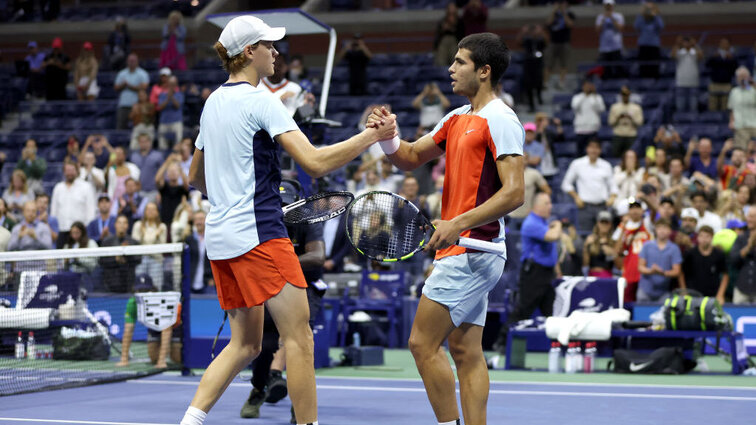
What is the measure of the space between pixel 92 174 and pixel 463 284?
45.8 ft

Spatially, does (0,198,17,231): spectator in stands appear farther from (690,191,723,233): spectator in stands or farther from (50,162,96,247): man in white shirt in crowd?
(690,191,723,233): spectator in stands

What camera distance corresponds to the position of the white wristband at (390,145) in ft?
18.6

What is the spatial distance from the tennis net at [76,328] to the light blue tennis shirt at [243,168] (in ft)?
15.9

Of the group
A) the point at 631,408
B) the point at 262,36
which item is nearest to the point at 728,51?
the point at 631,408

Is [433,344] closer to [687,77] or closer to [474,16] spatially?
[687,77]

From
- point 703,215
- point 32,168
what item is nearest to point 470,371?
point 703,215

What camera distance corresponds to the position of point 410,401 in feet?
29.7

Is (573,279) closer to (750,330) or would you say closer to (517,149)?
(750,330)

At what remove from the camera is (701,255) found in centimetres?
1374

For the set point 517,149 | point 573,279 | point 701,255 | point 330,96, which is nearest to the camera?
point 517,149

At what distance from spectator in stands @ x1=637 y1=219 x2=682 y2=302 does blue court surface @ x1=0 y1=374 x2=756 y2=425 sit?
345cm

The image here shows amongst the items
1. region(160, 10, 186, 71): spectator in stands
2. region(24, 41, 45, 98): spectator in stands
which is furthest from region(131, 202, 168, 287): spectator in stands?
region(24, 41, 45, 98): spectator in stands

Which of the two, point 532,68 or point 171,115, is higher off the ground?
point 532,68

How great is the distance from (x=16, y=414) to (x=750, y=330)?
8.55m
